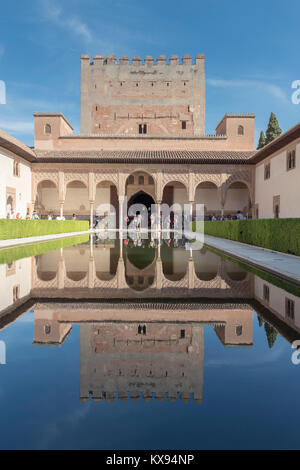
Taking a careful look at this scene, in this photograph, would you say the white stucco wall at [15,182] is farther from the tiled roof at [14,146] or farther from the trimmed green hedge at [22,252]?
the trimmed green hedge at [22,252]

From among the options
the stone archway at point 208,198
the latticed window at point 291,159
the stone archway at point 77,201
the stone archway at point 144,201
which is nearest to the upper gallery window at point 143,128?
the stone archway at point 144,201

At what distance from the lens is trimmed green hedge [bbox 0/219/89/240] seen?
1476 centimetres

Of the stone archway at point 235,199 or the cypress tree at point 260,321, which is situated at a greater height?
the stone archway at point 235,199

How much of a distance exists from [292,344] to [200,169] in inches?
1054

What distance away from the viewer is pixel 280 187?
21828mm

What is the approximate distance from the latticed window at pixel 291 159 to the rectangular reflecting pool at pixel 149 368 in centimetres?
1553

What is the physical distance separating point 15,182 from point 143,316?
2342 centimetres

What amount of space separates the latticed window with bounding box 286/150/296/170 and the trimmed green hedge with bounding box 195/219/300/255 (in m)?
5.41

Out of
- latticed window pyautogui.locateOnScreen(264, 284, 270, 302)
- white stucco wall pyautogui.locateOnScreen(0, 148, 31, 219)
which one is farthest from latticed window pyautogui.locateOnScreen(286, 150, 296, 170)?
white stucco wall pyautogui.locateOnScreen(0, 148, 31, 219)

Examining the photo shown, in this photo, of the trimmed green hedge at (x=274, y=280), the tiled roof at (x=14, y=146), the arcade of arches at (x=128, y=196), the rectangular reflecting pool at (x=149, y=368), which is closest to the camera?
the rectangular reflecting pool at (x=149, y=368)

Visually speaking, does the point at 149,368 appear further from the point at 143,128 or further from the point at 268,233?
the point at 143,128

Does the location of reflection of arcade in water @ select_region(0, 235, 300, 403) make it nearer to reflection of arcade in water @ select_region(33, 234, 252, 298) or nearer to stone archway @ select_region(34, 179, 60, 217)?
reflection of arcade in water @ select_region(33, 234, 252, 298)

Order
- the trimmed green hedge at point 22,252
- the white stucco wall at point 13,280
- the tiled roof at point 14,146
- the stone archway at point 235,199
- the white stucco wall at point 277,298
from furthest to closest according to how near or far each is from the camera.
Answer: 1. the stone archway at point 235,199
2. the tiled roof at point 14,146
3. the trimmed green hedge at point 22,252
4. the white stucco wall at point 13,280
5. the white stucco wall at point 277,298

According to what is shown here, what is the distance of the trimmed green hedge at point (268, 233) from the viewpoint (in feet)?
32.5
